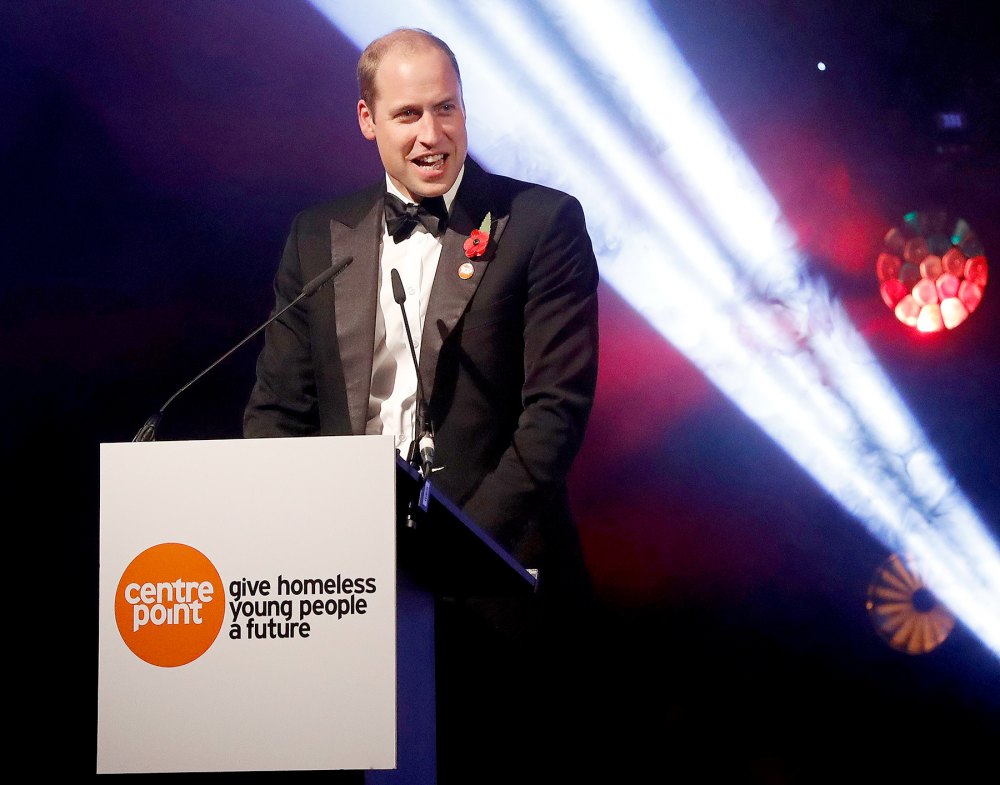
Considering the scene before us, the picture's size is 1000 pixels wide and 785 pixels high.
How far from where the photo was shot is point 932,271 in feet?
11.2

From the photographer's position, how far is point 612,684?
3.35 m

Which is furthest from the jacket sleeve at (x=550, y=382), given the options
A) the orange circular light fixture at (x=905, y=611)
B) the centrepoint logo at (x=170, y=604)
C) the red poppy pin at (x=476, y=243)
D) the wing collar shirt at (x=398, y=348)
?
the orange circular light fixture at (x=905, y=611)

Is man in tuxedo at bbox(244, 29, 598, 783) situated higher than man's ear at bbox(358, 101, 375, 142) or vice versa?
man's ear at bbox(358, 101, 375, 142)

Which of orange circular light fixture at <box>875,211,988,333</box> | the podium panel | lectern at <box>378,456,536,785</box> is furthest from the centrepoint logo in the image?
orange circular light fixture at <box>875,211,988,333</box>

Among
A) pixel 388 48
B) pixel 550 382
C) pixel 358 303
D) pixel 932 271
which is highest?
pixel 388 48

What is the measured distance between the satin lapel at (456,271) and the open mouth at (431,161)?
8 cm

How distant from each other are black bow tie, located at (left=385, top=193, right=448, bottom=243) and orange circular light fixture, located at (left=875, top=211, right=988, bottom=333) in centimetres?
150

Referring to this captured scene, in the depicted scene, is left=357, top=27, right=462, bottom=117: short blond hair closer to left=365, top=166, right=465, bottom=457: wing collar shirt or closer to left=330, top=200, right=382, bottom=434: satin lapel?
left=330, top=200, right=382, bottom=434: satin lapel

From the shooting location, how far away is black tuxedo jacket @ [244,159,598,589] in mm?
2371

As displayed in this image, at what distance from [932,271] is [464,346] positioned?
66.9 inches

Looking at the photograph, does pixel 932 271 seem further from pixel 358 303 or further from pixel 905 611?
pixel 358 303

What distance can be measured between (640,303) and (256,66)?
4.38 ft

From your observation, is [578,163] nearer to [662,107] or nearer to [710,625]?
[662,107]

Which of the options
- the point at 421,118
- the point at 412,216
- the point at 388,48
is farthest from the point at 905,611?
the point at 388,48
